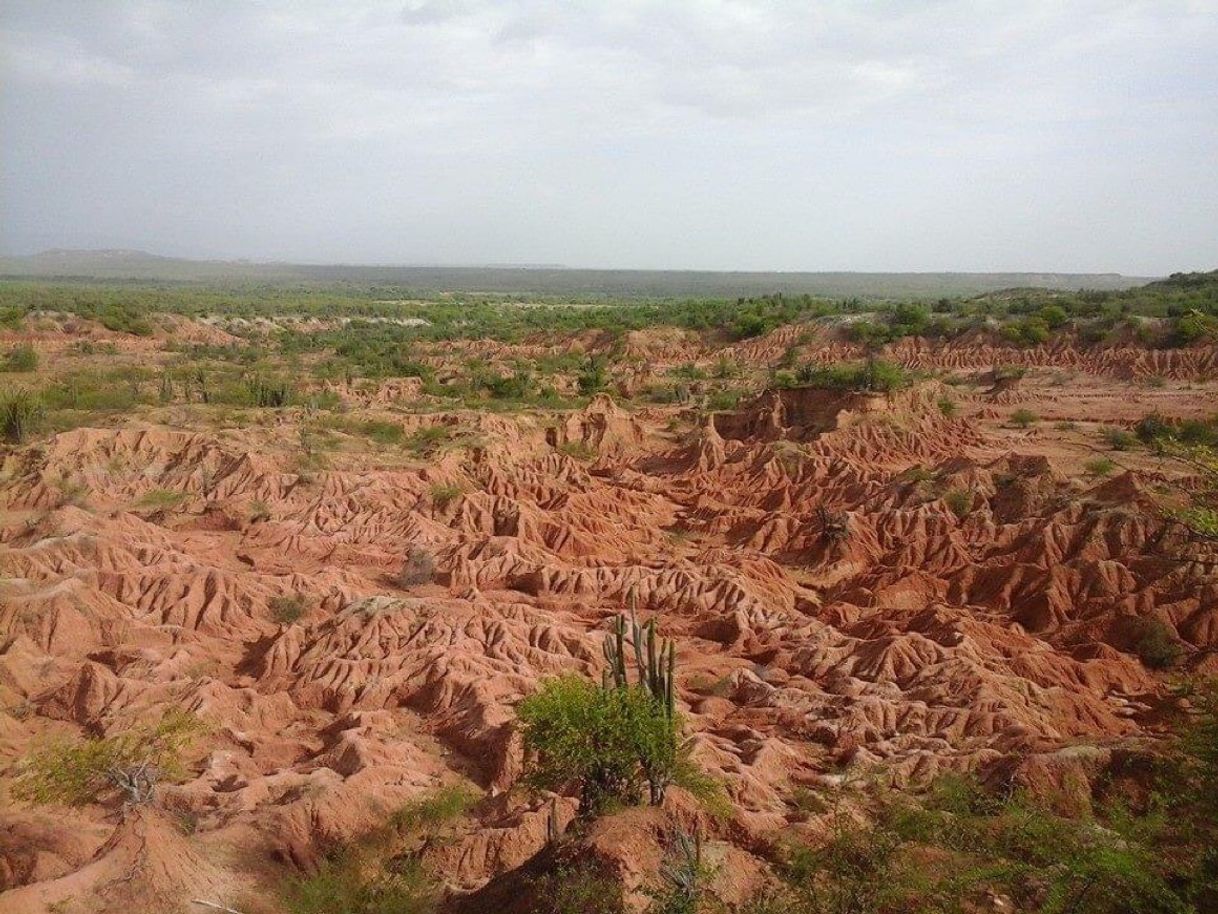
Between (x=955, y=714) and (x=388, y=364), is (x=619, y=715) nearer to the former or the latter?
(x=955, y=714)

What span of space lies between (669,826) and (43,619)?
19057 millimetres

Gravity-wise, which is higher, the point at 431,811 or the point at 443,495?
the point at 443,495

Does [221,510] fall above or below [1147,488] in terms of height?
below

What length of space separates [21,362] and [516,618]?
5187cm

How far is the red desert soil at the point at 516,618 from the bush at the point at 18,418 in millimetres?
2953

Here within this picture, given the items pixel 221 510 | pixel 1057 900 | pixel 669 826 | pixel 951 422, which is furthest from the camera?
pixel 951 422

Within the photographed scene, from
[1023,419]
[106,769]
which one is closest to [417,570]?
[106,769]

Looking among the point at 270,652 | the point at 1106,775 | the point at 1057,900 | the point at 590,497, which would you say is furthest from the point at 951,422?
the point at 1057,900

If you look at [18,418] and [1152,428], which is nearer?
[18,418]

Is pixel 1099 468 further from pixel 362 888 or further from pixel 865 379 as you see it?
pixel 362 888

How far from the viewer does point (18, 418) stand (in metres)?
41.1

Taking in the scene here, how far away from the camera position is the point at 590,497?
38.7 metres

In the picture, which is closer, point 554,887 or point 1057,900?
point 1057,900

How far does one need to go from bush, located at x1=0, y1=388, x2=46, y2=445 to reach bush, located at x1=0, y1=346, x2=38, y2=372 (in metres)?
19.1
